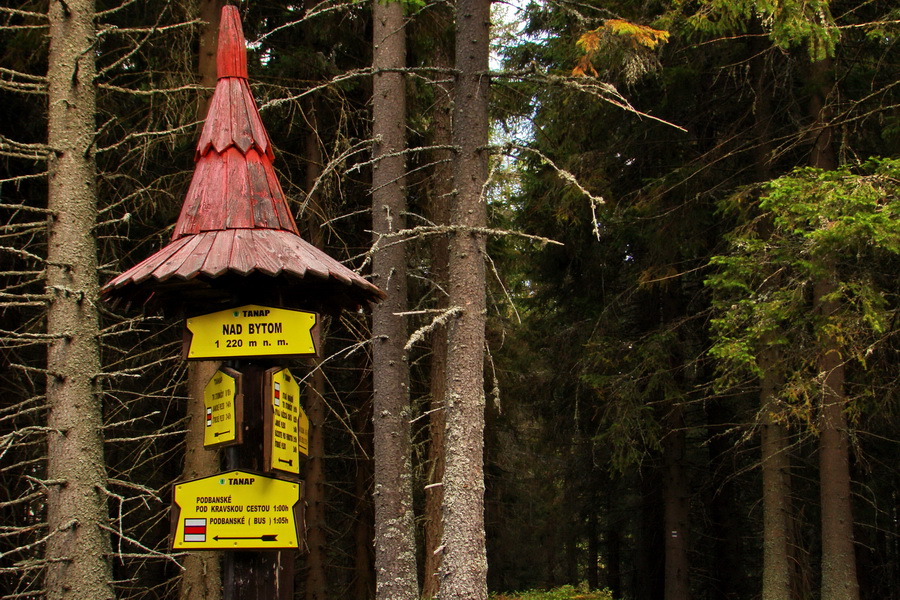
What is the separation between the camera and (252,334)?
497 cm

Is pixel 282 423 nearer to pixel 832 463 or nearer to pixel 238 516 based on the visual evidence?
pixel 238 516

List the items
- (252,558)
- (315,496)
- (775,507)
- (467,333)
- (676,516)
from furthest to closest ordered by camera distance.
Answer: (676,516)
(775,507)
(315,496)
(467,333)
(252,558)

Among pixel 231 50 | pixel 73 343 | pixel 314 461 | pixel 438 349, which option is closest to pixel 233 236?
pixel 231 50

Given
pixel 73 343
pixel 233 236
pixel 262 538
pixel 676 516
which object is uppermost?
pixel 233 236

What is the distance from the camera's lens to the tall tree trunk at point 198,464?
29.1ft

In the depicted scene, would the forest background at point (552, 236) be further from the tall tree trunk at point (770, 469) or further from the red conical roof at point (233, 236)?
the red conical roof at point (233, 236)

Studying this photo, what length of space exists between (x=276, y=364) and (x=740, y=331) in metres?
7.40

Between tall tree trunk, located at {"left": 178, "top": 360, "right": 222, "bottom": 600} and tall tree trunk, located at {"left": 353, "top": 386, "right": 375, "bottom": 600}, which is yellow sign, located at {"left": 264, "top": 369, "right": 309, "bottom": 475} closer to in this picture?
tall tree trunk, located at {"left": 178, "top": 360, "right": 222, "bottom": 600}

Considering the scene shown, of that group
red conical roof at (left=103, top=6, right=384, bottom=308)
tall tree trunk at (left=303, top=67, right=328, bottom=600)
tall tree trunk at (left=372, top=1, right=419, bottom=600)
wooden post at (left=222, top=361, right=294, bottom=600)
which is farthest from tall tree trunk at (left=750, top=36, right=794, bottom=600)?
wooden post at (left=222, top=361, right=294, bottom=600)

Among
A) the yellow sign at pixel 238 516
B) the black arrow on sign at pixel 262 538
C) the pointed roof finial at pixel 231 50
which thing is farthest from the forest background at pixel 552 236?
the black arrow on sign at pixel 262 538

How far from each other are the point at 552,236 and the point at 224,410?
1101 cm

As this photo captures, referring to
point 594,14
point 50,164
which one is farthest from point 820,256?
point 50,164

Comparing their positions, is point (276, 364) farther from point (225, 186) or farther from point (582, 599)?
point (582, 599)

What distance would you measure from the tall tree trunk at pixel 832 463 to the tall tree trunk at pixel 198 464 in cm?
758
